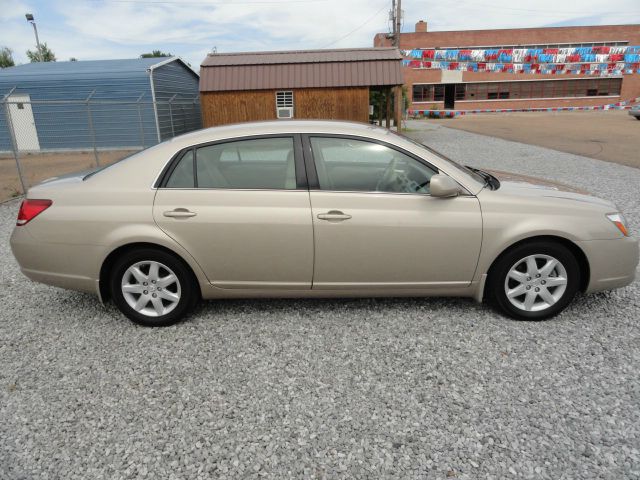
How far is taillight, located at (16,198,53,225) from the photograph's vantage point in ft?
12.1

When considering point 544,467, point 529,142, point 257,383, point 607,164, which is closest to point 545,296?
point 544,467

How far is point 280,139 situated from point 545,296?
7.93 feet

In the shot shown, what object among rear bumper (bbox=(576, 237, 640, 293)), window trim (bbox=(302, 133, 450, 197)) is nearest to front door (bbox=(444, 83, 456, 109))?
rear bumper (bbox=(576, 237, 640, 293))

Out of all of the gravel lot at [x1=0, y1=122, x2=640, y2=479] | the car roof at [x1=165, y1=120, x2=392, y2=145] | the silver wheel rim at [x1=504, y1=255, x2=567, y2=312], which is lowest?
the gravel lot at [x1=0, y1=122, x2=640, y2=479]

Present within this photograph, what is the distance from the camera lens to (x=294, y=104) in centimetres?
1895

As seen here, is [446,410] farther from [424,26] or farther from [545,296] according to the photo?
[424,26]

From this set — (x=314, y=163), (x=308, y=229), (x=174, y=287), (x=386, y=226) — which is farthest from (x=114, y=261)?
(x=386, y=226)

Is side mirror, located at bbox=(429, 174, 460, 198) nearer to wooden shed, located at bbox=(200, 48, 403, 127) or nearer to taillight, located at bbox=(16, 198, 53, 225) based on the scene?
taillight, located at bbox=(16, 198, 53, 225)

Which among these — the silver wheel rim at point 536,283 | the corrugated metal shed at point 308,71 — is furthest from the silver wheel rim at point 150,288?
the corrugated metal shed at point 308,71

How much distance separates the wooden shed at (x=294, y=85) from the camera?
18.5 metres

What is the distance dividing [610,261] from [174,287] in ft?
11.2

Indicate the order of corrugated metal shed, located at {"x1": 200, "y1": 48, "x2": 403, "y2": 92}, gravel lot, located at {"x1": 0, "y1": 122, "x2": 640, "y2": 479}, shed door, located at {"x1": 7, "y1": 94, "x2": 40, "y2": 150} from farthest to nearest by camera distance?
shed door, located at {"x1": 7, "y1": 94, "x2": 40, "y2": 150} < corrugated metal shed, located at {"x1": 200, "y1": 48, "x2": 403, "y2": 92} < gravel lot, located at {"x1": 0, "y1": 122, "x2": 640, "y2": 479}

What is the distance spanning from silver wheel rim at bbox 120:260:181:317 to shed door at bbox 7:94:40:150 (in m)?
20.2

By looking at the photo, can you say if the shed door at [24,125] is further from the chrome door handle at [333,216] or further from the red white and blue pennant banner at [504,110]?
the red white and blue pennant banner at [504,110]
